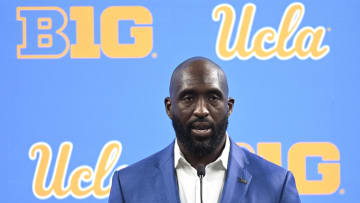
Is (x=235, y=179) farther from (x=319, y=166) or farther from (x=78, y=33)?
(x=78, y=33)

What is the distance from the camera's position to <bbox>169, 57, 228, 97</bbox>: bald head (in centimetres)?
194

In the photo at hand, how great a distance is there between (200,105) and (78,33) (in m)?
1.99

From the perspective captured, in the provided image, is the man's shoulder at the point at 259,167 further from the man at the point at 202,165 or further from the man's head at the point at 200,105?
the man's head at the point at 200,105

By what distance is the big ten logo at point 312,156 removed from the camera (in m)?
3.66

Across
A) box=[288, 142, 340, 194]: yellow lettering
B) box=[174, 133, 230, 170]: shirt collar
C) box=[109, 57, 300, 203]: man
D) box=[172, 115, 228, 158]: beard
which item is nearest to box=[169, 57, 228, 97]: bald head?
box=[109, 57, 300, 203]: man

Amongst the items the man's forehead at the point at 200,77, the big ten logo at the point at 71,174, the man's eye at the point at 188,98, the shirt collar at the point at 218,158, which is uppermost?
the man's forehead at the point at 200,77

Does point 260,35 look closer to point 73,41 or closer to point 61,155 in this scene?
point 73,41

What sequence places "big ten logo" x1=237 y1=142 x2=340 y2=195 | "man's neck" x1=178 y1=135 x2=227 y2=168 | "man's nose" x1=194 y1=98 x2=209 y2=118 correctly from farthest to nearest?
"big ten logo" x1=237 y1=142 x2=340 y2=195
"man's neck" x1=178 y1=135 x2=227 y2=168
"man's nose" x1=194 y1=98 x2=209 y2=118

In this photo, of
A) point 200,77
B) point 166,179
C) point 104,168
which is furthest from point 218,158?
point 104,168

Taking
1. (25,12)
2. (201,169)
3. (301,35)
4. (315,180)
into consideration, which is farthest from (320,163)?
(25,12)

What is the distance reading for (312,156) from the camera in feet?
12.1

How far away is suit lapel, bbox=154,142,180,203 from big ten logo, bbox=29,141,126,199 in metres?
1.60

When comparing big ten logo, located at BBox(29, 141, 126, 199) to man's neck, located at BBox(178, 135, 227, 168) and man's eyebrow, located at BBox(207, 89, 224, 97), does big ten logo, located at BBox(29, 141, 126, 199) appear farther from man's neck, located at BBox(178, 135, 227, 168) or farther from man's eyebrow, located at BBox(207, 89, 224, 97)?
man's eyebrow, located at BBox(207, 89, 224, 97)

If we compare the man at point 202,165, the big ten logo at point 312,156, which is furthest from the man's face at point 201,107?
the big ten logo at point 312,156
